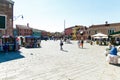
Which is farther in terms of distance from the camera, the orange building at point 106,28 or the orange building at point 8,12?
the orange building at point 106,28

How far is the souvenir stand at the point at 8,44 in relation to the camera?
62.1 feet

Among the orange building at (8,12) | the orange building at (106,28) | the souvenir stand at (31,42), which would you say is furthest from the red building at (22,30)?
the souvenir stand at (31,42)

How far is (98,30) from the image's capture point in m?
64.1

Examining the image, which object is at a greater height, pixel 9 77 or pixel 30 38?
pixel 30 38

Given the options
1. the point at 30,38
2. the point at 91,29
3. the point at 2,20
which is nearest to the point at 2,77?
the point at 2,20

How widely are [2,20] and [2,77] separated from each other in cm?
1820

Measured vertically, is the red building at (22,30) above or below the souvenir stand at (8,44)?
above

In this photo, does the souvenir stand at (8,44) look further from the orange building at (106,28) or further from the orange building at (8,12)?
the orange building at (106,28)

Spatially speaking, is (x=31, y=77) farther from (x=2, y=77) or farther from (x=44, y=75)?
(x=2, y=77)

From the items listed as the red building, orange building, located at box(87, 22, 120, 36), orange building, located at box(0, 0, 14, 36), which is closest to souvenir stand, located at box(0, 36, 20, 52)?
orange building, located at box(0, 0, 14, 36)

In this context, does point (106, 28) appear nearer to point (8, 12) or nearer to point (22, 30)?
point (8, 12)

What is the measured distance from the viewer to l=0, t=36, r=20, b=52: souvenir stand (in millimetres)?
18916

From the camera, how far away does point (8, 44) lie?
19.6m

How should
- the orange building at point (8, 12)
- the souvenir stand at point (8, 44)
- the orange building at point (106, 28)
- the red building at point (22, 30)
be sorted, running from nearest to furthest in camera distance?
the souvenir stand at point (8, 44)
the orange building at point (8, 12)
the orange building at point (106, 28)
the red building at point (22, 30)
